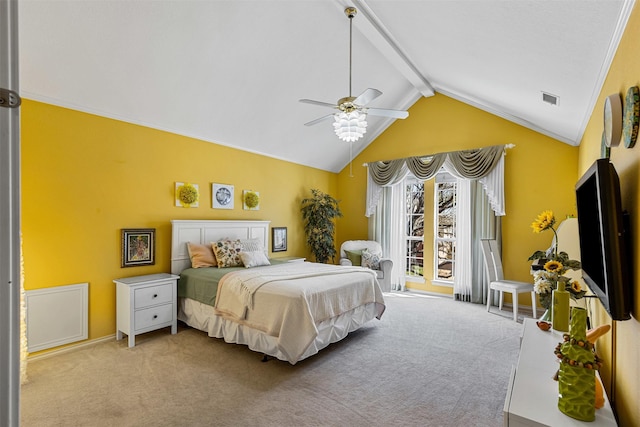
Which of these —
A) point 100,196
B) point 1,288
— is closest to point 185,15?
point 100,196

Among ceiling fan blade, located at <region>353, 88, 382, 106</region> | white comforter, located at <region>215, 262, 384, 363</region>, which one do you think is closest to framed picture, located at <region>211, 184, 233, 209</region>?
white comforter, located at <region>215, 262, 384, 363</region>

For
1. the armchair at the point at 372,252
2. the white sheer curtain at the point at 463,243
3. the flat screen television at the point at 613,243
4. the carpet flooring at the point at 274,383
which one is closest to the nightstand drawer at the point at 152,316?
the carpet flooring at the point at 274,383

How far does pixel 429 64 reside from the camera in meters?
4.30

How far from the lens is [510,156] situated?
4.92 m

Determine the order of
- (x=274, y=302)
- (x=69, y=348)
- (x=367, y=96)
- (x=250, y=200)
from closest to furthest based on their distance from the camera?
(x=367, y=96) < (x=274, y=302) < (x=69, y=348) < (x=250, y=200)

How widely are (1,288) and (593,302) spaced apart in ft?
10.4

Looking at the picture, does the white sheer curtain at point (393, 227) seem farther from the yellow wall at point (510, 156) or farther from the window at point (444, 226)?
the window at point (444, 226)

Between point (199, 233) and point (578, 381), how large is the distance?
406 cm

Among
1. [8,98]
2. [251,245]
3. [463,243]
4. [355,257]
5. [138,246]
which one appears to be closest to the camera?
[8,98]

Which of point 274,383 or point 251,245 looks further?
point 251,245

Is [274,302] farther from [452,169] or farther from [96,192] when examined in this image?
[452,169]

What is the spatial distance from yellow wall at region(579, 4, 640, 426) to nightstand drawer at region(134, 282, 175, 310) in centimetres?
375

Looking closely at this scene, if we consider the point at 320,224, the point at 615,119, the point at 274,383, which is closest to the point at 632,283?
the point at 615,119

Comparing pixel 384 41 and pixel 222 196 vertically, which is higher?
pixel 384 41
